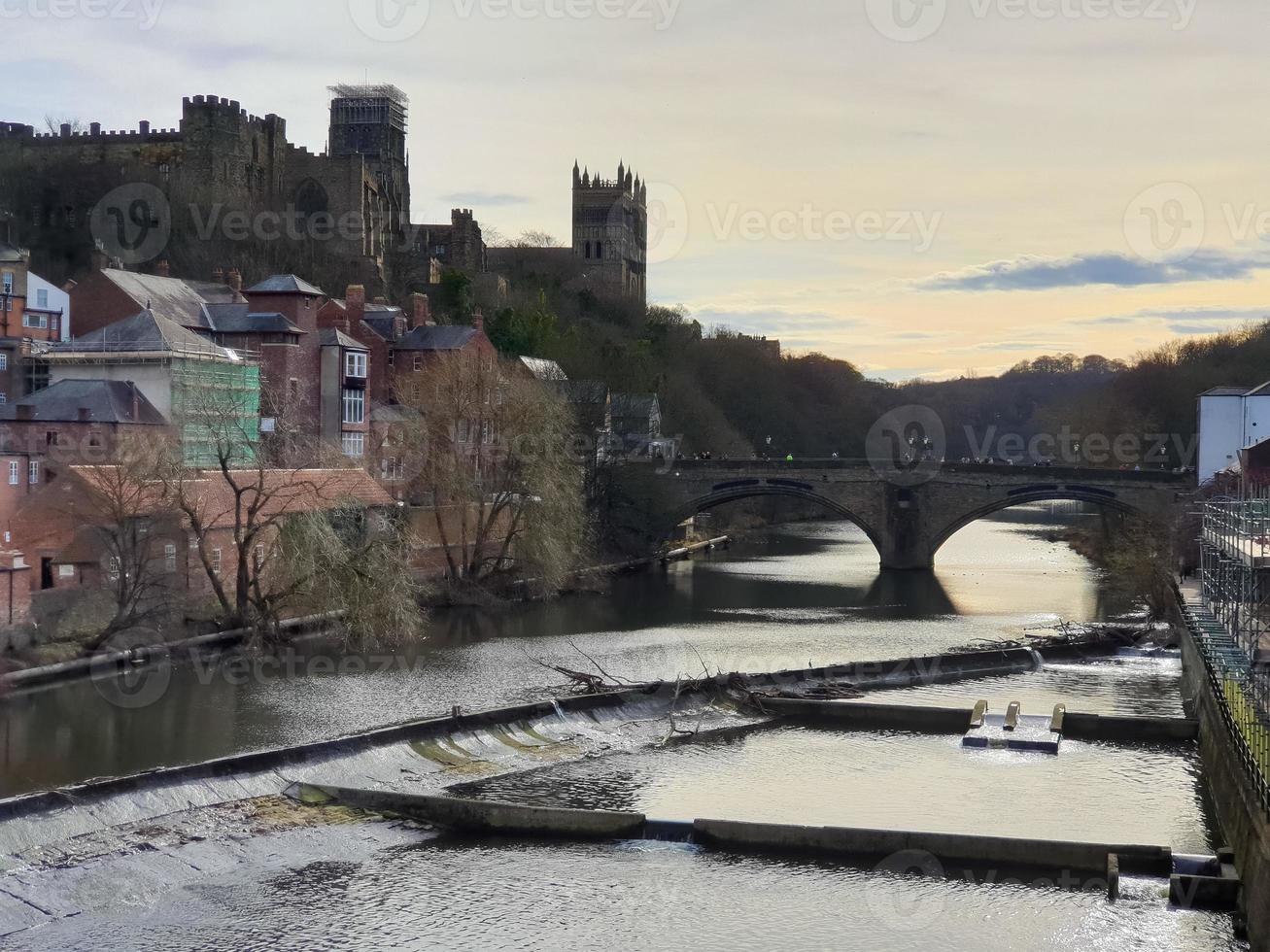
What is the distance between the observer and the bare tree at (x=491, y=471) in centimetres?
4847

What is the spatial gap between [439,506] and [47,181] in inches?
1424

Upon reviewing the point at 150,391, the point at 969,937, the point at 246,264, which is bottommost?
the point at 969,937

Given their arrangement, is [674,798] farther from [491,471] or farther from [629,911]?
[491,471]

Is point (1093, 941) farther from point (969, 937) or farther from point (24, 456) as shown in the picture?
point (24, 456)

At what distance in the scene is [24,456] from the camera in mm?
38562

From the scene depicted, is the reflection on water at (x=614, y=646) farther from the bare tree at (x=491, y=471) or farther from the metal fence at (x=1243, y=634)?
the metal fence at (x=1243, y=634)

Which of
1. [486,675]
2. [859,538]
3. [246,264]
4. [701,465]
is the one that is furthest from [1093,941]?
[859,538]

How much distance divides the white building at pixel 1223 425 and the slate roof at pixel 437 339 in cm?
2863

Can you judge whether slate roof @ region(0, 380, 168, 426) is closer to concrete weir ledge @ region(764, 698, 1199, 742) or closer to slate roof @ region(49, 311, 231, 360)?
slate roof @ region(49, 311, 231, 360)

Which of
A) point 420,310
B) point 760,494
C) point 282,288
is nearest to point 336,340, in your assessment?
point 282,288

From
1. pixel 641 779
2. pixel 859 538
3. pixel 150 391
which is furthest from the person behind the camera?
pixel 859 538

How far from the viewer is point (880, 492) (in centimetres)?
6400

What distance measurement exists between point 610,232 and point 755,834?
121 meters

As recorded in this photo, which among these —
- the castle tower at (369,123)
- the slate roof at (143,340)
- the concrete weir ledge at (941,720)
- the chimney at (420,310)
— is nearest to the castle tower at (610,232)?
the castle tower at (369,123)
